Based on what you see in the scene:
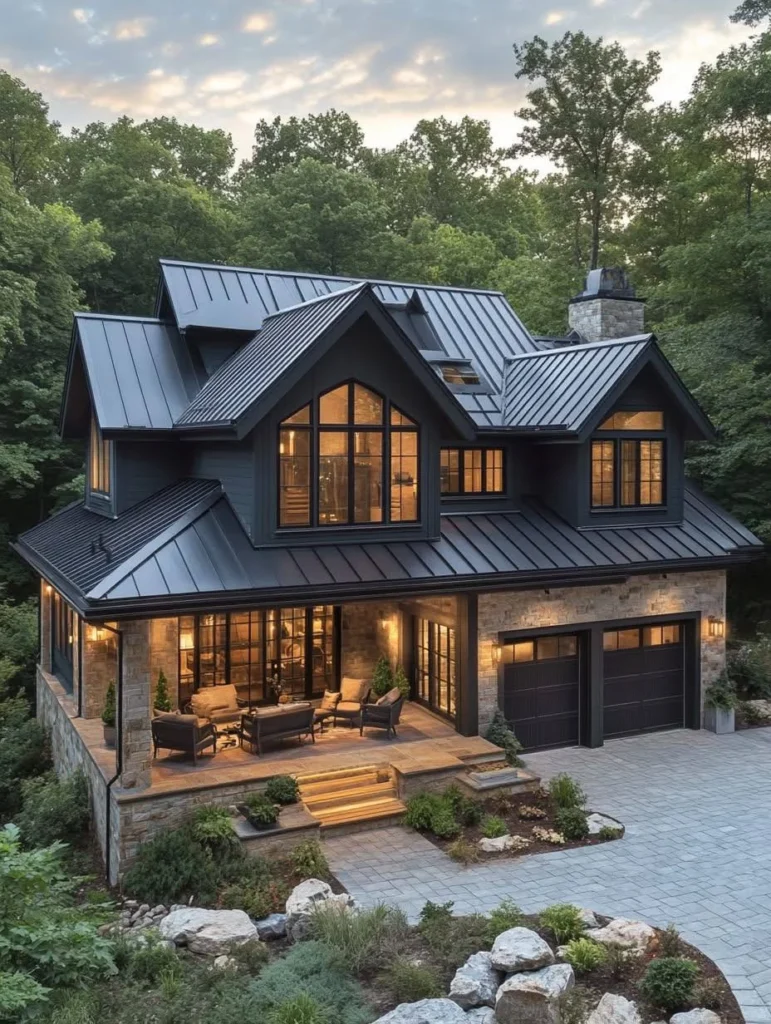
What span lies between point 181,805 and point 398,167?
41.0 metres

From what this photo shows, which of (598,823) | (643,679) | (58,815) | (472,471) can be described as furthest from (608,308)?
(58,815)

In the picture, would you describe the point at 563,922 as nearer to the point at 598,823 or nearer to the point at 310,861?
the point at 598,823

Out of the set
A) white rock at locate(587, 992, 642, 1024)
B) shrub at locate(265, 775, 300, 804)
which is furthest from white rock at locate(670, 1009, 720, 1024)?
shrub at locate(265, 775, 300, 804)

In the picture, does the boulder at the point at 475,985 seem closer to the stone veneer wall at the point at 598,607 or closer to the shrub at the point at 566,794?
the shrub at the point at 566,794

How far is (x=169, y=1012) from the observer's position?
7.14 meters

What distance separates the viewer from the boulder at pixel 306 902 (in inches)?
349

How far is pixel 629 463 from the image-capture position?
628 inches

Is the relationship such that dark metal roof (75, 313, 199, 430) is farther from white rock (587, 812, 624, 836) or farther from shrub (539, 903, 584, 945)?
shrub (539, 903, 584, 945)

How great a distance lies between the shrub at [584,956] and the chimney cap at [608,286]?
1450cm

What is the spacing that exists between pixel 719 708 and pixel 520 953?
9.82m

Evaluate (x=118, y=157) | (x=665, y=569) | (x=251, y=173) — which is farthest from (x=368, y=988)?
(x=251, y=173)

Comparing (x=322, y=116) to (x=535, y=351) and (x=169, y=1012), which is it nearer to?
(x=535, y=351)

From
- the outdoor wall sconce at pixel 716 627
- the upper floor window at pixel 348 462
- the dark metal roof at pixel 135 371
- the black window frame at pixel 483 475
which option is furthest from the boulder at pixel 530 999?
the dark metal roof at pixel 135 371

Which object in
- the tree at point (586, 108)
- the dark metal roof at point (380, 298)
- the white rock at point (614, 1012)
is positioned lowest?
the white rock at point (614, 1012)
